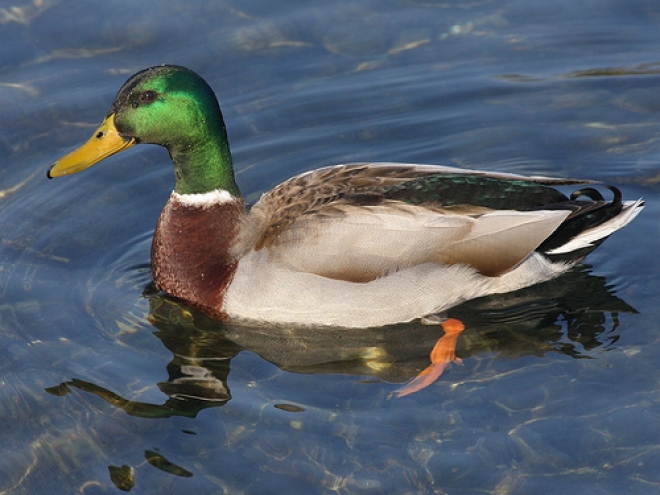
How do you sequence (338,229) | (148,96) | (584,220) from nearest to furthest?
(338,229), (148,96), (584,220)

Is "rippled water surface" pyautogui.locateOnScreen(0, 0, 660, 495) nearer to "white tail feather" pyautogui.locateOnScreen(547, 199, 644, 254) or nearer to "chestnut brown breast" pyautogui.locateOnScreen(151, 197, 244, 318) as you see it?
"chestnut brown breast" pyautogui.locateOnScreen(151, 197, 244, 318)

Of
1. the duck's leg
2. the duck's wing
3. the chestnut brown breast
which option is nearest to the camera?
the duck's leg

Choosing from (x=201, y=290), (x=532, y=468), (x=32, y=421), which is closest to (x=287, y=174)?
(x=201, y=290)

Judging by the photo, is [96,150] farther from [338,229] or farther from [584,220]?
[584,220]

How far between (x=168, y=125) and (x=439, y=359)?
2372mm

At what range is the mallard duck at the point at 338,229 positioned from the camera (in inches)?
300

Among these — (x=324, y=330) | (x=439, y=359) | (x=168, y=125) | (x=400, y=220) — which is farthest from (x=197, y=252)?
(x=439, y=359)

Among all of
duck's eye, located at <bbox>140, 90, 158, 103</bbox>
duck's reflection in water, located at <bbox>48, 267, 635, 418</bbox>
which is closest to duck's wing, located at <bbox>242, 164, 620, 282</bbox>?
duck's reflection in water, located at <bbox>48, 267, 635, 418</bbox>

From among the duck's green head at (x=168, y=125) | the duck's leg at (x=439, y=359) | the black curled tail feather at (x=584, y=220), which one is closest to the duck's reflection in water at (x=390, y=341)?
the duck's leg at (x=439, y=359)

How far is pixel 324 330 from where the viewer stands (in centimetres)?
786

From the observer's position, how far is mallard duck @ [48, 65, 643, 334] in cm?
762

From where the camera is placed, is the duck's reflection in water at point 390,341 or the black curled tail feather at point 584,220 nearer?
the duck's reflection in water at point 390,341

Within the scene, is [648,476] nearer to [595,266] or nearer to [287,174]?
[595,266]

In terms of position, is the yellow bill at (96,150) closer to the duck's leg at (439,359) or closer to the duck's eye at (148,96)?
the duck's eye at (148,96)
